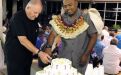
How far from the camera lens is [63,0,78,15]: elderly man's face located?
8.00 feet

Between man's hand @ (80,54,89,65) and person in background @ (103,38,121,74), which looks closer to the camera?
man's hand @ (80,54,89,65)

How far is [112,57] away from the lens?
563 cm

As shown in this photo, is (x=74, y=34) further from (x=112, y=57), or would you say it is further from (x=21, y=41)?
(x=112, y=57)

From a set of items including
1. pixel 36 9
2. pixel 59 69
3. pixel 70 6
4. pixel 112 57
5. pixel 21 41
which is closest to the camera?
pixel 59 69

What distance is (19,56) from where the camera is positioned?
2383mm

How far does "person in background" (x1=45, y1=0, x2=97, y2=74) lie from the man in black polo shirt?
0.21m

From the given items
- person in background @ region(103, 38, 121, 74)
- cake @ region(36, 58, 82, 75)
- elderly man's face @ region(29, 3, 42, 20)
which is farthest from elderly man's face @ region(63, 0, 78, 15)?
person in background @ region(103, 38, 121, 74)

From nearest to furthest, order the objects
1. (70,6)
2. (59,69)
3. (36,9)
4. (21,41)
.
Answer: (59,69) < (36,9) < (21,41) < (70,6)

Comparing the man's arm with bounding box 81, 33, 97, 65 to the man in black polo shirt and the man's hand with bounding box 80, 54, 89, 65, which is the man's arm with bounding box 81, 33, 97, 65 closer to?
the man's hand with bounding box 80, 54, 89, 65

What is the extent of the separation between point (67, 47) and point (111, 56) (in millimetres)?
3324

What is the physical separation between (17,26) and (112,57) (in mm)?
3687

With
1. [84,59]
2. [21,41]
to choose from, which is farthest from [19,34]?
[84,59]

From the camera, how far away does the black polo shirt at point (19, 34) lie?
7.47ft

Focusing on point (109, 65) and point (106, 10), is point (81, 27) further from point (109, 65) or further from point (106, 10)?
point (106, 10)
